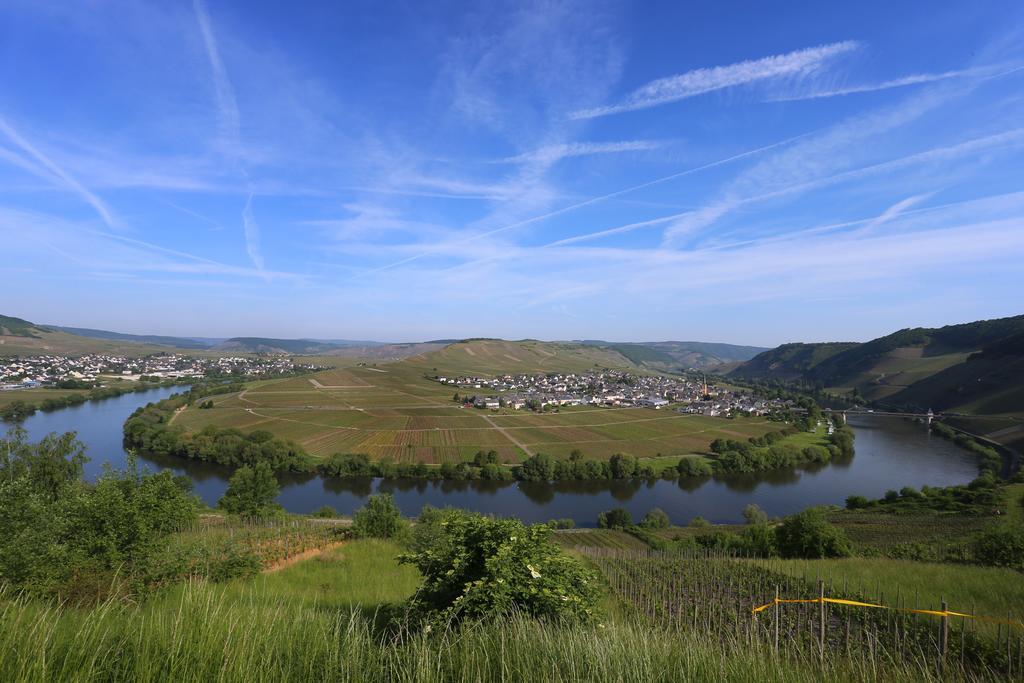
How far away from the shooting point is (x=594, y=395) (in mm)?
110562

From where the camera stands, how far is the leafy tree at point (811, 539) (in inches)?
795

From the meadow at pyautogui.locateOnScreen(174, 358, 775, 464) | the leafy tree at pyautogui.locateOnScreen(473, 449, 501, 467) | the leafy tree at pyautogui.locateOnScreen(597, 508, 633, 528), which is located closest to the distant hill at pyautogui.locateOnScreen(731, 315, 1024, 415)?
the meadow at pyautogui.locateOnScreen(174, 358, 775, 464)

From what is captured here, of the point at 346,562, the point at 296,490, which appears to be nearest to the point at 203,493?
the point at 296,490

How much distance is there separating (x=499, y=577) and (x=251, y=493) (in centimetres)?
3351

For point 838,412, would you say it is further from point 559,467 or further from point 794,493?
point 559,467

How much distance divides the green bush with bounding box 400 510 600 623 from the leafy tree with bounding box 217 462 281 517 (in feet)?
97.3

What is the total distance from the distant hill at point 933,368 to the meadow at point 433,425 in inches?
1781

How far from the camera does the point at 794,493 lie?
4953 cm

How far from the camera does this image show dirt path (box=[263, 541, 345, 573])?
1272 centimetres

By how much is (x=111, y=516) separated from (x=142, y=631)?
29.7 ft

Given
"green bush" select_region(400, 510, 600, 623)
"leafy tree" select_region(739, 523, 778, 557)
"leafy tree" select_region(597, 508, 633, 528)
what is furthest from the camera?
"leafy tree" select_region(597, 508, 633, 528)

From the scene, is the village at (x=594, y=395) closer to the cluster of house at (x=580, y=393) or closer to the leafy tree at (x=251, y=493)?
the cluster of house at (x=580, y=393)

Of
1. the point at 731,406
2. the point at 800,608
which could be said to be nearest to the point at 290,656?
the point at 800,608

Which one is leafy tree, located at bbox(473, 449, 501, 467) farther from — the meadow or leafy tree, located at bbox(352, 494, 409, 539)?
leafy tree, located at bbox(352, 494, 409, 539)
